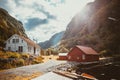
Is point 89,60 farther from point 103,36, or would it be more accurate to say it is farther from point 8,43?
point 103,36

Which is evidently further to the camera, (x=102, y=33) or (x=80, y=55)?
(x=102, y=33)

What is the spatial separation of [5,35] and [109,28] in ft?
339

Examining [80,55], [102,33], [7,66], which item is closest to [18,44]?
[80,55]

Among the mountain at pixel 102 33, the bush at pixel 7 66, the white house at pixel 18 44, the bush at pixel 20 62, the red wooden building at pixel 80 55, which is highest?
the mountain at pixel 102 33

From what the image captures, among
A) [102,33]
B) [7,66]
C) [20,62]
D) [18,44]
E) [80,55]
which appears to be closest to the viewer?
[7,66]

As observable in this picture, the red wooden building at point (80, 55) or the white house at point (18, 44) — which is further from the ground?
the white house at point (18, 44)

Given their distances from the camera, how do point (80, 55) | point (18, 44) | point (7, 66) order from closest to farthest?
point (7, 66) → point (18, 44) → point (80, 55)

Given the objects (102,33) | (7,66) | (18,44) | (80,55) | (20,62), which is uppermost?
(102,33)

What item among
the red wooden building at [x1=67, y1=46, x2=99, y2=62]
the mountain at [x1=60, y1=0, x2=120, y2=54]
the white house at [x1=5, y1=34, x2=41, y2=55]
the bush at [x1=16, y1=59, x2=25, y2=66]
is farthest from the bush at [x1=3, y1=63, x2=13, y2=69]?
the mountain at [x1=60, y1=0, x2=120, y2=54]

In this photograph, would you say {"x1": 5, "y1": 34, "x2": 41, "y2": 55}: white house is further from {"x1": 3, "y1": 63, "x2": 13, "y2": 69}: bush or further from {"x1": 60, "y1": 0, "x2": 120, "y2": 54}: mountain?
{"x1": 60, "y1": 0, "x2": 120, "y2": 54}: mountain

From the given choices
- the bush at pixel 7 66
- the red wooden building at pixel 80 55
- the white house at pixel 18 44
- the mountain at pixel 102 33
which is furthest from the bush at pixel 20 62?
the mountain at pixel 102 33

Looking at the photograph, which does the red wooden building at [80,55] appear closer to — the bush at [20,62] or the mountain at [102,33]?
the bush at [20,62]

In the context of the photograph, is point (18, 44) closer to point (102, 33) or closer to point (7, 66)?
point (7, 66)

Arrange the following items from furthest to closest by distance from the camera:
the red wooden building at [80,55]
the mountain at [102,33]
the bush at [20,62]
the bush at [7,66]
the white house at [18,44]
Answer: the mountain at [102,33]
the red wooden building at [80,55]
the white house at [18,44]
the bush at [20,62]
the bush at [7,66]
